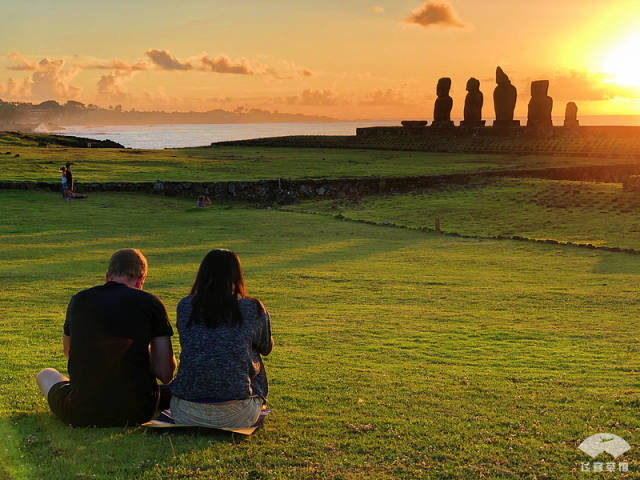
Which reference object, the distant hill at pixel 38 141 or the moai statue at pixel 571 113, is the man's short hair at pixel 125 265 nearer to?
the distant hill at pixel 38 141

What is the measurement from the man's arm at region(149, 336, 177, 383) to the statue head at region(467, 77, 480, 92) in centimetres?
10439

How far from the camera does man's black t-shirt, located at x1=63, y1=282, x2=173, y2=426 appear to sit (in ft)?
23.1

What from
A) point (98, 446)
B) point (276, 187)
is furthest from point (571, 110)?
point (98, 446)

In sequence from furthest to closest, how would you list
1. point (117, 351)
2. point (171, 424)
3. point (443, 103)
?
point (443, 103) < point (171, 424) < point (117, 351)

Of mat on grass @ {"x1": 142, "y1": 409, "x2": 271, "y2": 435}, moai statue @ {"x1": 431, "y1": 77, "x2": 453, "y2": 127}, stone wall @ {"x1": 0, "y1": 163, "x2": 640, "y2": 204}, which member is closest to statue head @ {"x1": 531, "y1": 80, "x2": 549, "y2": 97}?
moai statue @ {"x1": 431, "y1": 77, "x2": 453, "y2": 127}

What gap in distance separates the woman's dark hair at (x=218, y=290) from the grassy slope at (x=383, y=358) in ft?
4.52

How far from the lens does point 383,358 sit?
11.1 metres

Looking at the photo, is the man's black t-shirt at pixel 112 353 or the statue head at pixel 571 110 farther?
the statue head at pixel 571 110

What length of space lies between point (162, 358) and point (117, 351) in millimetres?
585

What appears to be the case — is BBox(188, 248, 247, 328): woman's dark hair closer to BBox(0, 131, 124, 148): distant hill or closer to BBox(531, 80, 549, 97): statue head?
BBox(0, 131, 124, 148): distant hill

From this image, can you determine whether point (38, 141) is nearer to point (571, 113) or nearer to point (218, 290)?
point (571, 113)

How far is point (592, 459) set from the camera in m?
6.93

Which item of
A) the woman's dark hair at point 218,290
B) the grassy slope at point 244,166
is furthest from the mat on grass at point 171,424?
the grassy slope at point 244,166

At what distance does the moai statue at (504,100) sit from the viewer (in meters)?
101
